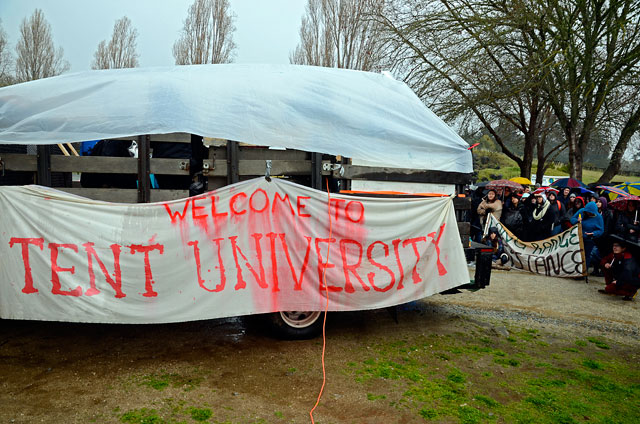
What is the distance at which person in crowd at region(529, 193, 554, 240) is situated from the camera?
9.77 m

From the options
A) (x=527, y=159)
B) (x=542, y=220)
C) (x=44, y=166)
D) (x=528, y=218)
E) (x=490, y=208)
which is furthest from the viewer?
(x=527, y=159)

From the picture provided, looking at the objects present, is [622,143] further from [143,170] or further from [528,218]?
[143,170]

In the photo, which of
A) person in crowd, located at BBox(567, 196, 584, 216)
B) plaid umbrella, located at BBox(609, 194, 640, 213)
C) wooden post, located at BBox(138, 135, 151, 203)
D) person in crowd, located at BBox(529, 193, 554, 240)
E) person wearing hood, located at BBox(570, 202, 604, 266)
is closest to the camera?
wooden post, located at BBox(138, 135, 151, 203)

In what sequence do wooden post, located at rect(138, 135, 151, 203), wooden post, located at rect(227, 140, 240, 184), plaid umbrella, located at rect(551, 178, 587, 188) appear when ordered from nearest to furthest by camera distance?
1. wooden post, located at rect(138, 135, 151, 203)
2. wooden post, located at rect(227, 140, 240, 184)
3. plaid umbrella, located at rect(551, 178, 587, 188)

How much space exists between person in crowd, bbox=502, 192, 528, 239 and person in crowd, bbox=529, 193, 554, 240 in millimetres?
216

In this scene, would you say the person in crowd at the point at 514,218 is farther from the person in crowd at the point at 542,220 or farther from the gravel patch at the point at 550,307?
the gravel patch at the point at 550,307

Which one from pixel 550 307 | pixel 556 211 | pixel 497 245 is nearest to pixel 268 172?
pixel 550 307

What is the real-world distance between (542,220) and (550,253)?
909 millimetres

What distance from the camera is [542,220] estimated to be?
9820 mm

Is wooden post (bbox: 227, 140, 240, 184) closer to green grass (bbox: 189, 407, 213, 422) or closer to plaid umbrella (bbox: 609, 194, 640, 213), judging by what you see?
green grass (bbox: 189, 407, 213, 422)

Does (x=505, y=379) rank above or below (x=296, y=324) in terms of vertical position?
below

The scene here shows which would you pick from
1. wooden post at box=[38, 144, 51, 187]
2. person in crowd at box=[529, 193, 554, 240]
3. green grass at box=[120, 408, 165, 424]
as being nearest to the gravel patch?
person in crowd at box=[529, 193, 554, 240]

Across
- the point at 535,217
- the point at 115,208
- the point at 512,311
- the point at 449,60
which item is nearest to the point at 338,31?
the point at 449,60

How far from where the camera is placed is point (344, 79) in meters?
5.07
